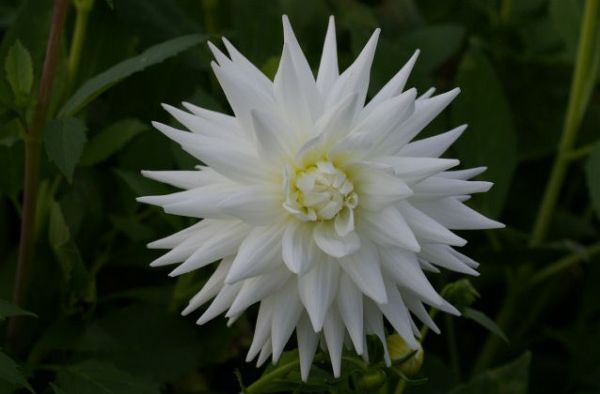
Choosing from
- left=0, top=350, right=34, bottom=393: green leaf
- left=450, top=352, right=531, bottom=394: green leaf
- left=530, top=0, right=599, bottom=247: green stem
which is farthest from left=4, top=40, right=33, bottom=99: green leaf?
left=530, top=0, right=599, bottom=247: green stem

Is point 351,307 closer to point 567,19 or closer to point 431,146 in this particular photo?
point 431,146

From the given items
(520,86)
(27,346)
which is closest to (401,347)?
(27,346)

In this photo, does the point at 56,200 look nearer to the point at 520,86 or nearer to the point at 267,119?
the point at 267,119

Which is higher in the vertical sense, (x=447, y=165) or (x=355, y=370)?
(x=447, y=165)

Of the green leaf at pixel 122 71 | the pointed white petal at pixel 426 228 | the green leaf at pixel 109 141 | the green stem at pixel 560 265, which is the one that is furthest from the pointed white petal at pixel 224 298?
the green stem at pixel 560 265

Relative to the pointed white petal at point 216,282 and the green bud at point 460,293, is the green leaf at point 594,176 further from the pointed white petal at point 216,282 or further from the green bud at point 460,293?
the pointed white petal at point 216,282

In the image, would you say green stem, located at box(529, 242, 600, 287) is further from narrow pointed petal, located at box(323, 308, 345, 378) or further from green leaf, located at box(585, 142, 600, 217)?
narrow pointed petal, located at box(323, 308, 345, 378)

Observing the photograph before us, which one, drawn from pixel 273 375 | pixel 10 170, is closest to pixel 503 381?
pixel 273 375
